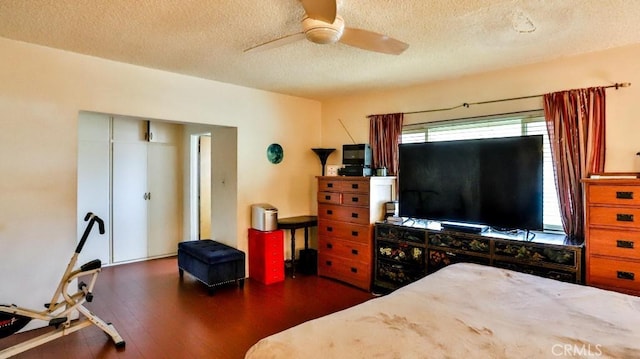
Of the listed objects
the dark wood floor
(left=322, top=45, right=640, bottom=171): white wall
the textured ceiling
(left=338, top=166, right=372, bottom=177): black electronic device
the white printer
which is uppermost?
the textured ceiling

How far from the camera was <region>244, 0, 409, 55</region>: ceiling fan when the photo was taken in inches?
72.3

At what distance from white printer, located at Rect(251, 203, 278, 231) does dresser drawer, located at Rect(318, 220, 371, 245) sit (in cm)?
61

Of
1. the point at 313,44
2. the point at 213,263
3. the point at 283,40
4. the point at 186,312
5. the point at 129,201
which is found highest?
the point at 313,44

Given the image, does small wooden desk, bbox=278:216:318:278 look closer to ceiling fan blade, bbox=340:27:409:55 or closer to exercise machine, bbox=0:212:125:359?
exercise machine, bbox=0:212:125:359

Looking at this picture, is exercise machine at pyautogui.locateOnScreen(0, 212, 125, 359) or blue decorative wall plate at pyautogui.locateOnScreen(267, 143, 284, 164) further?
blue decorative wall plate at pyautogui.locateOnScreen(267, 143, 284, 164)

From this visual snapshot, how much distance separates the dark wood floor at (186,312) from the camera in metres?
2.64

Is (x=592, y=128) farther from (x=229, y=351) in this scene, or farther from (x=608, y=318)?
(x=229, y=351)

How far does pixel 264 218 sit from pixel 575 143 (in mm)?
3306

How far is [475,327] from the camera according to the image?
1.58 meters

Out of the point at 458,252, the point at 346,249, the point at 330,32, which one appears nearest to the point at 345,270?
the point at 346,249

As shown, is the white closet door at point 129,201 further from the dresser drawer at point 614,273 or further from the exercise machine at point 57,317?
the dresser drawer at point 614,273

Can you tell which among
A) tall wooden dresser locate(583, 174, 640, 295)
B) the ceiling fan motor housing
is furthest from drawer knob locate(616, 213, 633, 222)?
the ceiling fan motor housing

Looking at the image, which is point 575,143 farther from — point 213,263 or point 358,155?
point 213,263

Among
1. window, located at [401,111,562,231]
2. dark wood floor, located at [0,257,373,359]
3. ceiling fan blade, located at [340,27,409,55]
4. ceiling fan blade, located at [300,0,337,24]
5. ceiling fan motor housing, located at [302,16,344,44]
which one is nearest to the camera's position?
ceiling fan blade, located at [300,0,337,24]
